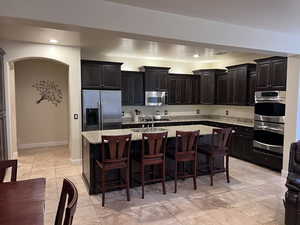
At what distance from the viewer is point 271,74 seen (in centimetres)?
485

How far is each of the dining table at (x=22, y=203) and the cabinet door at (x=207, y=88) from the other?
604 centimetres

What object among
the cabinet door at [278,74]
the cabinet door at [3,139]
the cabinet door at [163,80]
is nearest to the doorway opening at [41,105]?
the cabinet door at [3,139]

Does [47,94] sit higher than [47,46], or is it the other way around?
[47,46]

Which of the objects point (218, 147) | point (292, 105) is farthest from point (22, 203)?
point (292, 105)

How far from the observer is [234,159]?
5852mm

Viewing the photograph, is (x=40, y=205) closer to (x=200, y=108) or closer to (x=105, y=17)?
(x=105, y=17)

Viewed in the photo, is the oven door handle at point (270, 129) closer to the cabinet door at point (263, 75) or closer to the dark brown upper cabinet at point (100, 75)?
the cabinet door at point (263, 75)

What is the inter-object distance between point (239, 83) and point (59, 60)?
4.72 meters

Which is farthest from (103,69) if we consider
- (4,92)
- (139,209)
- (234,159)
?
(234,159)

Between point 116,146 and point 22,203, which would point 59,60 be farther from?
point 22,203

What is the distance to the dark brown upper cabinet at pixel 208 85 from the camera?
7025 millimetres

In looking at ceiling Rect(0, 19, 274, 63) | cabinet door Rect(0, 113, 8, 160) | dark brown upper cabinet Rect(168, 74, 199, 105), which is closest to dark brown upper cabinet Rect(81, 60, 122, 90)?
ceiling Rect(0, 19, 274, 63)

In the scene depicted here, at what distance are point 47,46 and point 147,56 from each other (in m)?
2.87

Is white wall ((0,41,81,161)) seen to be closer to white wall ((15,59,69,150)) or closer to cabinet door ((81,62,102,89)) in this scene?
cabinet door ((81,62,102,89))
